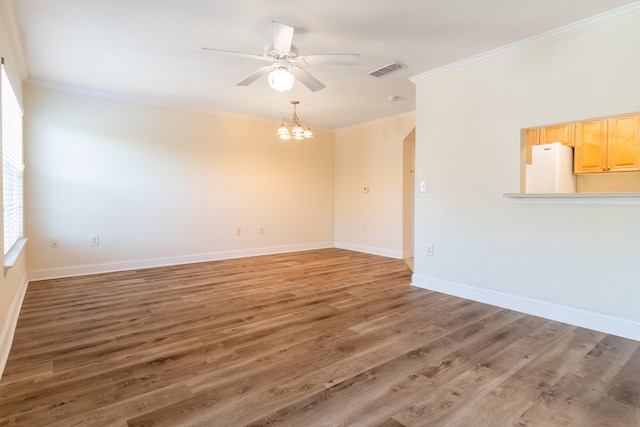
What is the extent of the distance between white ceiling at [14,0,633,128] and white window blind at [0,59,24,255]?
0.56m

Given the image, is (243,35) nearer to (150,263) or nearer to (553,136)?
(150,263)

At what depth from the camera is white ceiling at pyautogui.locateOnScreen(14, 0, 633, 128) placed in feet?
8.18

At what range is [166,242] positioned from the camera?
16.8 feet

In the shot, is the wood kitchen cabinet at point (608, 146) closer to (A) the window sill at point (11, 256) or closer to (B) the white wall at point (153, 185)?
(B) the white wall at point (153, 185)

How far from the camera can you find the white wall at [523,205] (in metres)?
2.58

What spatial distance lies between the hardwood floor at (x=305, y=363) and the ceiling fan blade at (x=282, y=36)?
2.20m

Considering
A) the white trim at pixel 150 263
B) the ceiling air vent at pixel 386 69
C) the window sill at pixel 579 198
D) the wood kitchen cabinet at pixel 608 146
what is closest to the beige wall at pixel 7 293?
the white trim at pixel 150 263

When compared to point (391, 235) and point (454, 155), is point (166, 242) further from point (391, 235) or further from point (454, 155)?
point (454, 155)

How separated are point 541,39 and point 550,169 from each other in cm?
203

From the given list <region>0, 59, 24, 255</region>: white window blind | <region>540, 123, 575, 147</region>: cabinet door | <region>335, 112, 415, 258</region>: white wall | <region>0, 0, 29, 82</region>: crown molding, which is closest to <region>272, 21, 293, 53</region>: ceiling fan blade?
<region>0, 0, 29, 82</region>: crown molding

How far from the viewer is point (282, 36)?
2498mm

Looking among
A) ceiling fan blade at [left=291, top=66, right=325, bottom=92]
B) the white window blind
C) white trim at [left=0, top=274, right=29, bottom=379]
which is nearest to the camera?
white trim at [left=0, top=274, right=29, bottom=379]

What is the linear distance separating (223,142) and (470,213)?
398cm

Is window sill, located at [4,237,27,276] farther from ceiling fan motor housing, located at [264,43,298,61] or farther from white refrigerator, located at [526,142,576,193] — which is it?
white refrigerator, located at [526,142,576,193]
